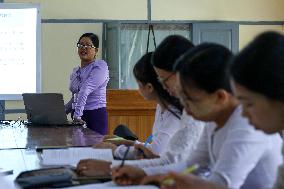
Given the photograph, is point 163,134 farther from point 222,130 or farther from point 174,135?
point 222,130

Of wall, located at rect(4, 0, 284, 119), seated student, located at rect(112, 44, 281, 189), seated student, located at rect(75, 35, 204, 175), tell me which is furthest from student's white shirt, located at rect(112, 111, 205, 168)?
wall, located at rect(4, 0, 284, 119)

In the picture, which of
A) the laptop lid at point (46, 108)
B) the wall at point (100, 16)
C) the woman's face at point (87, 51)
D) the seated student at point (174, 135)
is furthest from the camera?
the wall at point (100, 16)

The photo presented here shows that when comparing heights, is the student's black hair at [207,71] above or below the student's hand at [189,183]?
above

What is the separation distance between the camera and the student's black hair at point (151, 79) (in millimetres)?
2199

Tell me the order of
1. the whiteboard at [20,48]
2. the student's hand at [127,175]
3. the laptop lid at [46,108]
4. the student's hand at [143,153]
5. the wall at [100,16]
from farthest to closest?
the wall at [100,16], the whiteboard at [20,48], the laptop lid at [46,108], the student's hand at [143,153], the student's hand at [127,175]

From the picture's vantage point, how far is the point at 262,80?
1184mm

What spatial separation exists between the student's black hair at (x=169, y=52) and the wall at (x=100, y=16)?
454 centimetres

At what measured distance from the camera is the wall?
651 centimetres

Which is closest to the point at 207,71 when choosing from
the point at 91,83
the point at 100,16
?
the point at 91,83

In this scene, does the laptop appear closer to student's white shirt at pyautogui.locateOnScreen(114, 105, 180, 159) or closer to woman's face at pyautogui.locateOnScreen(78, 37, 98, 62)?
woman's face at pyautogui.locateOnScreen(78, 37, 98, 62)

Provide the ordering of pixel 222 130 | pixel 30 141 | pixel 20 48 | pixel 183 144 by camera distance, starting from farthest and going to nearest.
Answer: pixel 20 48, pixel 30 141, pixel 183 144, pixel 222 130

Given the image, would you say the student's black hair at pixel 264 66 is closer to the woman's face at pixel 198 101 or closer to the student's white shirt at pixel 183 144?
the woman's face at pixel 198 101

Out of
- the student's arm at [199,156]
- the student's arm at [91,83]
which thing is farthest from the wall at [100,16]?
the student's arm at [199,156]

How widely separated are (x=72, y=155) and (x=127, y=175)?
1.96ft
